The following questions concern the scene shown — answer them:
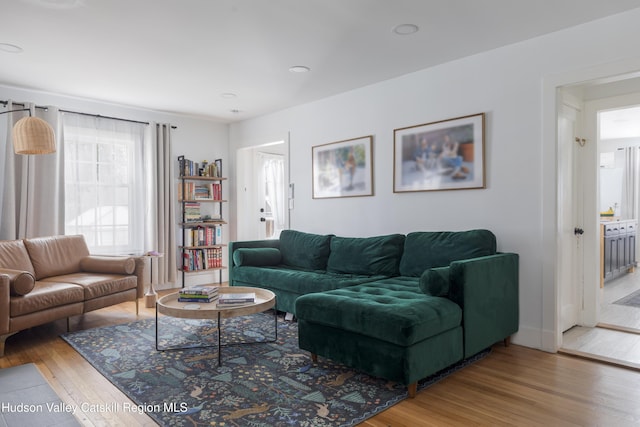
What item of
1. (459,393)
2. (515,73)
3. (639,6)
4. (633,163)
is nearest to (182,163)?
(515,73)

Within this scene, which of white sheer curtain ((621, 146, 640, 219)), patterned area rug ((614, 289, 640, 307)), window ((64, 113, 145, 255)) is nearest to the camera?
patterned area rug ((614, 289, 640, 307))

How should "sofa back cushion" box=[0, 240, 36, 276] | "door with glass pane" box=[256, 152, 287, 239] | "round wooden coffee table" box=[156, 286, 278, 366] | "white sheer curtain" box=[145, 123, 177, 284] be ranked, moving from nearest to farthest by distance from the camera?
"round wooden coffee table" box=[156, 286, 278, 366] → "sofa back cushion" box=[0, 240, 36, 276] → "white sheer curtain" box=[145, 123, 177, 284] → "door with glass pane" box=[256, 152, 287, 239]

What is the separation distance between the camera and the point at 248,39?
3.18 m

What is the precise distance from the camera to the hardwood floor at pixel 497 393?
6.83ft

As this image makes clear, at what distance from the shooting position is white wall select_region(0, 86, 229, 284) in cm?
451

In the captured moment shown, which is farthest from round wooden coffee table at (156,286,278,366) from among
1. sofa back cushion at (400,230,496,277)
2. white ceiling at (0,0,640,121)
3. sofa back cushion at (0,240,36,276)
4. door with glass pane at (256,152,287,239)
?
door with glass pane at (256,152,287,239)

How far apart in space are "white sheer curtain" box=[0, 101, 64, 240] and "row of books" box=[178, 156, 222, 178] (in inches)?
56.9

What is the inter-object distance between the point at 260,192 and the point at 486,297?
4456mm

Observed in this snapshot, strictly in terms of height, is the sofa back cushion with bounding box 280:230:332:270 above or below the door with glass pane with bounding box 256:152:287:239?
below

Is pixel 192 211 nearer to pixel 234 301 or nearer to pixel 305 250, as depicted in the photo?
pixel 305 250

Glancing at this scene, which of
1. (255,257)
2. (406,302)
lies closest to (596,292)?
(406,302)

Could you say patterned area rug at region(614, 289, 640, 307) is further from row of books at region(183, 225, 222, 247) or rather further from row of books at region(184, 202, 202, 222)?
row of books at region(184, 202, 202, 222)

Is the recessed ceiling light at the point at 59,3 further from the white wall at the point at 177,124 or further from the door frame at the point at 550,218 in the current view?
the door frame at the point at 550,218

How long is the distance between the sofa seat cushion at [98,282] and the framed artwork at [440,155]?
9.32 ft
